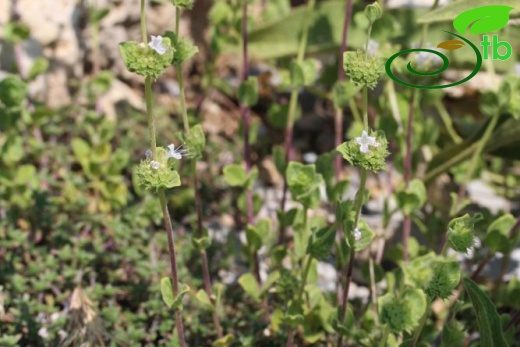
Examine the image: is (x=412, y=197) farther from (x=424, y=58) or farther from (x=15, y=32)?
(x=15, y=32)

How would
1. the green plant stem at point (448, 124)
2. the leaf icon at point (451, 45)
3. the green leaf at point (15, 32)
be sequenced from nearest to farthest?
the leaf icon at point (451, 45), the green leaf at point (15, 32), the green plant stem at point (448, 124)

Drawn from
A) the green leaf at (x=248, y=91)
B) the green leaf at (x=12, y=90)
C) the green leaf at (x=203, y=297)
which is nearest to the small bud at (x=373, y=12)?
the green leaf at (x=248, y=91)

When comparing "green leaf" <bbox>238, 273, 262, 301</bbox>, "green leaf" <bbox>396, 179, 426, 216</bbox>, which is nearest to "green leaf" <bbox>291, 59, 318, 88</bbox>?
"green leaf" <bbox>396, 179, 426, 216</bbox>

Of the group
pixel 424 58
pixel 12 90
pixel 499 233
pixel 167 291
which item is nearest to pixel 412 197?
pixel 499 233

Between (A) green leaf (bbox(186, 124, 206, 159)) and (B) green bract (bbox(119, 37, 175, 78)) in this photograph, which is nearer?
(B) green bract (bbox(119, 37, 175, 78))

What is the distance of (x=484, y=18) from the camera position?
2039 mm

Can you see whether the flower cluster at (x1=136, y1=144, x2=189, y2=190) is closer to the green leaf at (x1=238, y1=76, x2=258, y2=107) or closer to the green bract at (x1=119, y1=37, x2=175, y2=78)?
the green bract at (x1=119, y1=37, x2=175, y2=78)

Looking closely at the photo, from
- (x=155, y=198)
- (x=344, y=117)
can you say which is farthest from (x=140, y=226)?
(x=344, y=117)

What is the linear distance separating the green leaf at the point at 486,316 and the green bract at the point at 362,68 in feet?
1.52

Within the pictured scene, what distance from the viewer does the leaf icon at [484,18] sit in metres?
1.99

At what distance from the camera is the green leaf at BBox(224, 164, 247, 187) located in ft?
6.88

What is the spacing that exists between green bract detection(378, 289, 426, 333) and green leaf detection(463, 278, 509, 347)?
0.33 feet

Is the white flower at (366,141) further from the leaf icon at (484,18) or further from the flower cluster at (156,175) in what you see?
the leaf icon at (484,18)

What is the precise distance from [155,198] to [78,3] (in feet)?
2.88
